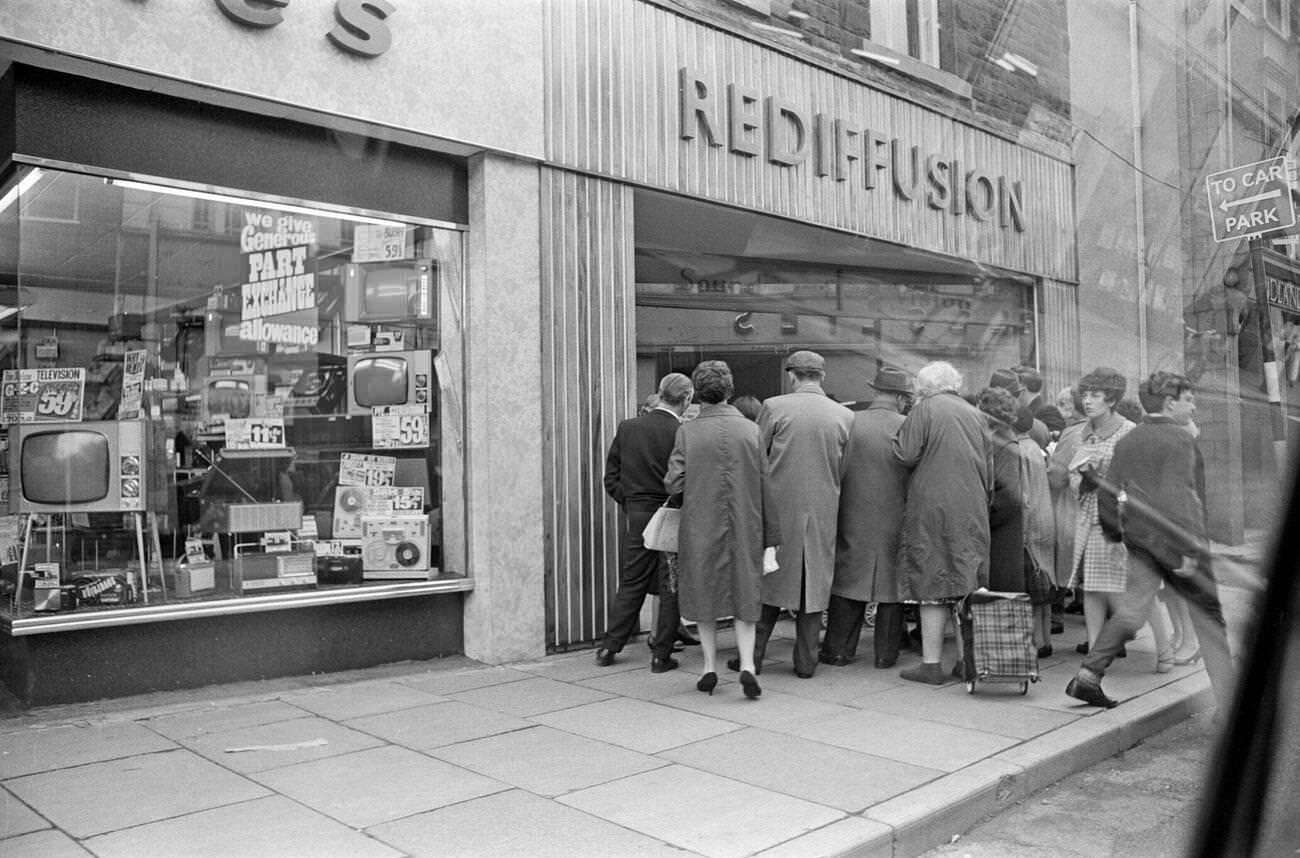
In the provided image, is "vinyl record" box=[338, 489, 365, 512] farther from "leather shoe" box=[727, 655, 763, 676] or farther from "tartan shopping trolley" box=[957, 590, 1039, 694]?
"tartan shopping trolley" box=[957, 590, 1039, 694]

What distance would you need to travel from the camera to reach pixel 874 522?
664 centimetres

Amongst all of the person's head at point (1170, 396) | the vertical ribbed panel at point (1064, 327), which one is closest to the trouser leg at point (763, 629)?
the vertical ribbed panel at point (1064, 327)

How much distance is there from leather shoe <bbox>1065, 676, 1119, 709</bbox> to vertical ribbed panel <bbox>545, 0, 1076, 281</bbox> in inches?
94.5

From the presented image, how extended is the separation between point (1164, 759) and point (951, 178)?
6526 mm

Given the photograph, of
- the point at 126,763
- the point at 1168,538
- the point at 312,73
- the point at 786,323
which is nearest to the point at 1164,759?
the point at 1168,538

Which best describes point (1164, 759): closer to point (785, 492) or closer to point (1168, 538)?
point (785, 492)

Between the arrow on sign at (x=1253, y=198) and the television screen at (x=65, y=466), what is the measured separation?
6.24 metres

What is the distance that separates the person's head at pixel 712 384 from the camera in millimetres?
6086

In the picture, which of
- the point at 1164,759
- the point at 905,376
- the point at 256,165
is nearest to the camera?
the point at 1164,759

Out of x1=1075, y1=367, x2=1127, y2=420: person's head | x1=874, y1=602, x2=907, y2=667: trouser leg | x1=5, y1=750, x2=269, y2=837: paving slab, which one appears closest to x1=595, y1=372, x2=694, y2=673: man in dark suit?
x1=874, y1=602, x2=907, y2=667: trouser leg

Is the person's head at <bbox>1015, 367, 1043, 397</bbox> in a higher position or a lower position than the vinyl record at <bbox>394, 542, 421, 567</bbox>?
higher

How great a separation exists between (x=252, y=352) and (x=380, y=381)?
0.87 m

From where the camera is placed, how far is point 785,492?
6.54 metres

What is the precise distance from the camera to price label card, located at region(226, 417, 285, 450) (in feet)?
21.9
